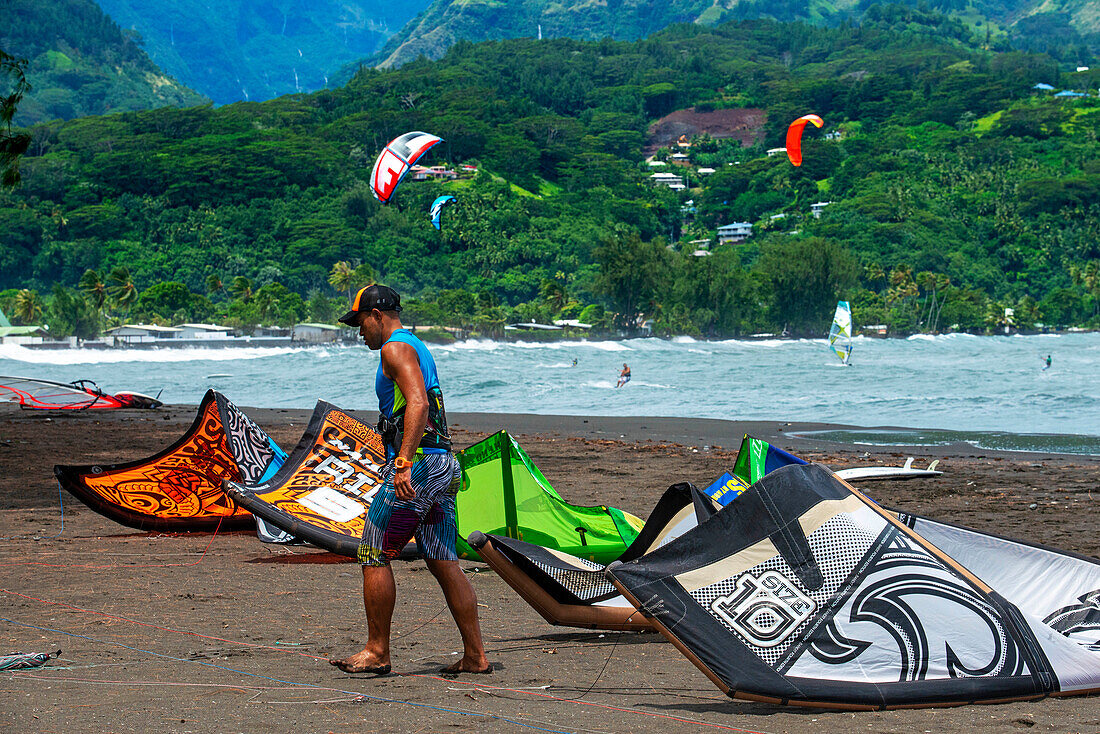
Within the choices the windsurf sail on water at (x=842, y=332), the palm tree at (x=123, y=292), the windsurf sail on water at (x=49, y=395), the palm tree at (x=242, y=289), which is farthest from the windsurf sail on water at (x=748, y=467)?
the palm tree at (x=242, y=289)

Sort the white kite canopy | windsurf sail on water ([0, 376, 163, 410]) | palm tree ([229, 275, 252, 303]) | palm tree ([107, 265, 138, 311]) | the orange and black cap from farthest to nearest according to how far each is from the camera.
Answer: palm tree ([229, 275, 252, 303])
palm tree ([107, 265, 138, 311])
the white kite canopy
windsurf sail on water ([0, 376, 163, 410])
the orange and black cap

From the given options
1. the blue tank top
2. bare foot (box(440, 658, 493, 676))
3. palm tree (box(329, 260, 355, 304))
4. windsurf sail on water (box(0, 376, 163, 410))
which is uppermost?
palm tree (box(329, 260, 355, 304))

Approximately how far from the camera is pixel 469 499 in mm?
6566

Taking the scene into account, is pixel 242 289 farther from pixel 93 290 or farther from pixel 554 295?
pixel 554 295

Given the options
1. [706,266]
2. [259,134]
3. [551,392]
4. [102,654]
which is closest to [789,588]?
[102,654]

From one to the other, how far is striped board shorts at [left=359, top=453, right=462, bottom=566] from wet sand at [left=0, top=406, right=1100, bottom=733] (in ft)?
1.48

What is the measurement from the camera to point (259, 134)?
136 meters

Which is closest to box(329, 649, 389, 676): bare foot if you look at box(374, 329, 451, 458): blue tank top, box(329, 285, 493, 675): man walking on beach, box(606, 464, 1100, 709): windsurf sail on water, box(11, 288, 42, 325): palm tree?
box(329, 285, 493, 675): man walking on beach

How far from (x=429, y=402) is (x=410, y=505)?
0.38 meters

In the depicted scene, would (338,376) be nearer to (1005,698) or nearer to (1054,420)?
(1054,420)

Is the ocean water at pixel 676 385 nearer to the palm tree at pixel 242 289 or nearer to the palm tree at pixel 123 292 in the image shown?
the palm tree at pixel 123 292

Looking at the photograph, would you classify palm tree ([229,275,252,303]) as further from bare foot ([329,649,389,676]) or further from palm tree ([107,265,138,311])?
bare foot ([329,649,389,676])

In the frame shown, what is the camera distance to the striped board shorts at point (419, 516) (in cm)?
397

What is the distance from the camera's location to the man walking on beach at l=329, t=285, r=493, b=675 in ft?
12.9
